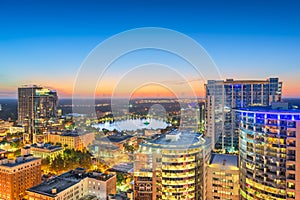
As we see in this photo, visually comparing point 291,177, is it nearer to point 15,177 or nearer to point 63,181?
point 63,181

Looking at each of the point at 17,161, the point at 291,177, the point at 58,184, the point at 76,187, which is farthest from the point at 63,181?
the point at 291,177

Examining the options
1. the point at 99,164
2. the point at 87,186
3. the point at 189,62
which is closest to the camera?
the point at 189,62

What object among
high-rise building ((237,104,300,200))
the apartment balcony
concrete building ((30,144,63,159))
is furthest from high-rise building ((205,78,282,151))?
concrete building ((30,144,63,159))

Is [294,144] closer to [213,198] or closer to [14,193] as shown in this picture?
[213,198]

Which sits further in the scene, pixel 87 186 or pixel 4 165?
pixel 4 165

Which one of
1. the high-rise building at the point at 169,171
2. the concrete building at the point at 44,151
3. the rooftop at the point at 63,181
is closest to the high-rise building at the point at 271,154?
the high-rise building at the point at 169,171

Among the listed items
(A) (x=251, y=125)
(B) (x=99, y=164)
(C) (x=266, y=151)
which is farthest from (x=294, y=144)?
(B) (x=99, y=164)

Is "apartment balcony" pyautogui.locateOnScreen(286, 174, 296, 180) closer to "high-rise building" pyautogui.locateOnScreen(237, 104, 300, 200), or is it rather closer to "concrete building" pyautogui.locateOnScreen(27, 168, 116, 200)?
"high-rise building" pyautogui.locateOnScreen(237, 104, 300, 200)
